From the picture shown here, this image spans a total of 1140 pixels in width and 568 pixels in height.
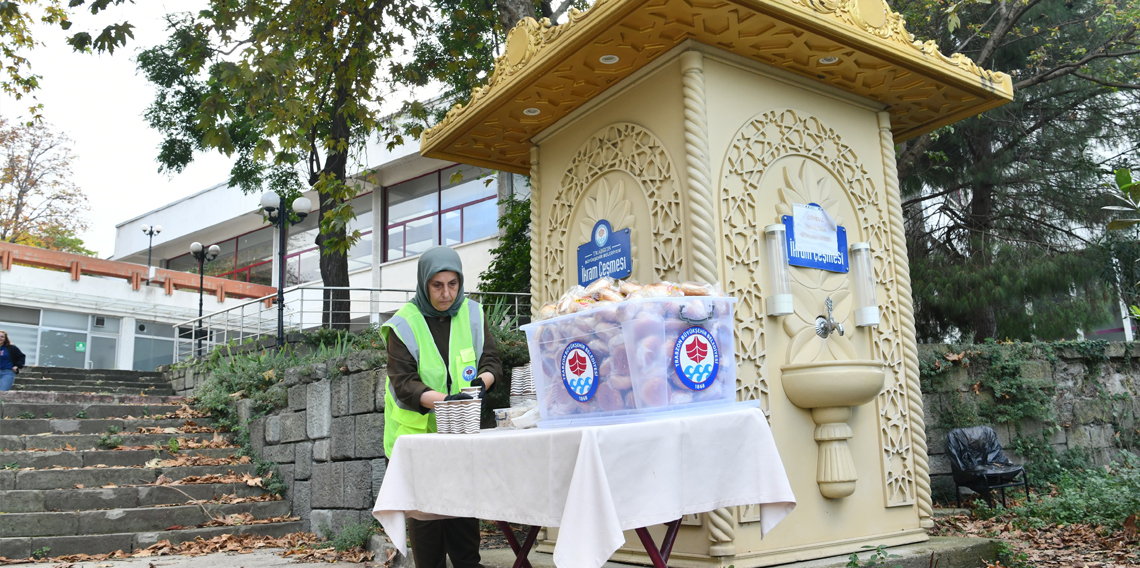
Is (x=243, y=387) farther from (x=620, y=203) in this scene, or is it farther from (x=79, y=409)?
(x=620, y=203)

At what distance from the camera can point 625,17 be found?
4426 millimetres

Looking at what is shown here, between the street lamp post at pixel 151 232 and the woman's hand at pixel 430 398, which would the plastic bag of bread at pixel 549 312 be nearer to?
the woman's hand at pixel 430 398

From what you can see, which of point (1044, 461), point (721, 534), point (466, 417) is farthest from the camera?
point (1044, 461)

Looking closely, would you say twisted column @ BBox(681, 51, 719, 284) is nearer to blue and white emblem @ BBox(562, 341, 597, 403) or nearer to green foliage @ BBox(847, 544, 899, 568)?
green foliage @ BBox(847, 544, 899, 568)

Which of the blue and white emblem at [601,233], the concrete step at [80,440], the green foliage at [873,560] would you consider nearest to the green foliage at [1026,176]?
the blue and white emblem at [601,233]

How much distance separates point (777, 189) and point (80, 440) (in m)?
8.11

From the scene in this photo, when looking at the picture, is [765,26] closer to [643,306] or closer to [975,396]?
[643,306]

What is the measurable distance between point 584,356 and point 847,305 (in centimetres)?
284

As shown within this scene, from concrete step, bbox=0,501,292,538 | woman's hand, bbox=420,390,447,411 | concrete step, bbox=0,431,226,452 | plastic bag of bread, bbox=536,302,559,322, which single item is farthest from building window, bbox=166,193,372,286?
plastic bag of bread, bbox=536,302,559,322

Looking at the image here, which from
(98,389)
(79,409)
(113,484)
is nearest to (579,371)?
(113,484)

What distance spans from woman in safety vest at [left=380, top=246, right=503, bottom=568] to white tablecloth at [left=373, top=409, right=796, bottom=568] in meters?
0.63

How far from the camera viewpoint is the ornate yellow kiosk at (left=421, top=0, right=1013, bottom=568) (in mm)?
4660

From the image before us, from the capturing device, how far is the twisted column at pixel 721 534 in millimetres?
4281

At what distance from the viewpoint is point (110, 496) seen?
775 centimetres
